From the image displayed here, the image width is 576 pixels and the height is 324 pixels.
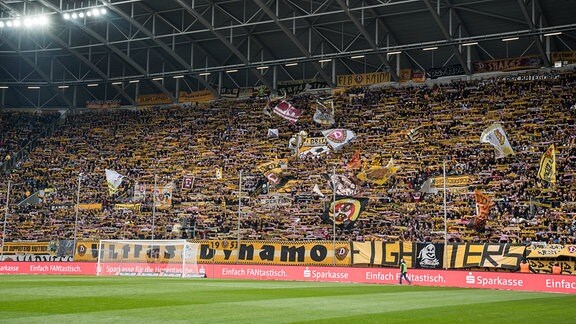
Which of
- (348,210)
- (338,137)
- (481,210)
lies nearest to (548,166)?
(481,210)

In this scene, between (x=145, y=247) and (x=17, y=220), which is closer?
(x=145, y=247)

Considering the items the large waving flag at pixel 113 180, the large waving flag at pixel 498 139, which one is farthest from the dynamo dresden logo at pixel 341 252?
the large waving flag at pixel 113 180

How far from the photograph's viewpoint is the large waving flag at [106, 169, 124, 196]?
5181 centimetres

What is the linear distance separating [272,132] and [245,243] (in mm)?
14741

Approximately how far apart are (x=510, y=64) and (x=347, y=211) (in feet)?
56.2

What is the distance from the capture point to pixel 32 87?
2430 inches

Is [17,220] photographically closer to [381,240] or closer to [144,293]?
[381,240]

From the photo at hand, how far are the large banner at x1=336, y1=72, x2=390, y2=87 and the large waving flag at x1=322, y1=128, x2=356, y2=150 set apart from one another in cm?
540

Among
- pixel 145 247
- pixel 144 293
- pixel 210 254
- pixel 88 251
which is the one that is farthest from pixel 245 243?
pixel 144 293

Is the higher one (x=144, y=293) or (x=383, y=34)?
(x=383, y=34)

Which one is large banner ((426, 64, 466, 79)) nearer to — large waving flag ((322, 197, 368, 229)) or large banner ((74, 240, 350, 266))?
large waving flag ((322, 197, 368, 229))

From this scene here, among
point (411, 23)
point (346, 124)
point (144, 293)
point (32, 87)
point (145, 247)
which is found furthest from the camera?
point (32, 87)

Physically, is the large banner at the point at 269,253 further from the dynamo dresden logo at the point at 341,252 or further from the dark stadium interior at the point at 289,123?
the dark stadium interior at the point at 289,123

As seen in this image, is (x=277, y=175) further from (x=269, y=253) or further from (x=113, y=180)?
(x=113, y=180)
